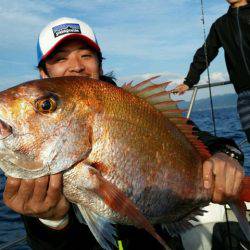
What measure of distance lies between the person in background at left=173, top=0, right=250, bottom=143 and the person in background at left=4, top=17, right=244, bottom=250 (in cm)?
208

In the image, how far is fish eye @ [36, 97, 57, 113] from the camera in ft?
6.43

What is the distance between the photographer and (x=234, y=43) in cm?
526

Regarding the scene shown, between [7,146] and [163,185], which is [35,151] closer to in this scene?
[7,146]

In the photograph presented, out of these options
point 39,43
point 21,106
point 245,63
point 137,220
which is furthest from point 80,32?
point 245,63

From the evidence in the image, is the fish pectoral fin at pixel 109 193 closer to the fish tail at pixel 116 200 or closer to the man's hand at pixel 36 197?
the fish tail at pixel 116 200

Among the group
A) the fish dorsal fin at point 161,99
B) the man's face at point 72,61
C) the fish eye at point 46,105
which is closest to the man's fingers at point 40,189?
the fish eye at point 46,105

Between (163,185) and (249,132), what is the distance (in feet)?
10.7

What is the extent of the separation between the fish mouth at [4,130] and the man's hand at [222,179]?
1.19 metres

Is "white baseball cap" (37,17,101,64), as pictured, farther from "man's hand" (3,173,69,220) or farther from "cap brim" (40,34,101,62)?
"man's hand" (3,173,69,220)

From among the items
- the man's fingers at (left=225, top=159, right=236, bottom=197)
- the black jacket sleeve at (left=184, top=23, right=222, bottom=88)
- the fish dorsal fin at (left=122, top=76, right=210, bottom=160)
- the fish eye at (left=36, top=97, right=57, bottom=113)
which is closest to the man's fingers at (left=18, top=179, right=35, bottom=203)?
the fish eye at (left=36, top=97, right=57, bottom=113)

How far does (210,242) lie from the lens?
4.21 meters

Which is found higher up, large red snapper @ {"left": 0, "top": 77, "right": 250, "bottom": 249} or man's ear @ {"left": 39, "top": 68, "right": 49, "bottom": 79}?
man's ear @ {"left": 39, "top": 68, "right": 49, "bottom": 79}

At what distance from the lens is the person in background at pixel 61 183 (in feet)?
7.22

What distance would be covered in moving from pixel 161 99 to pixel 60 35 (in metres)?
1.70
